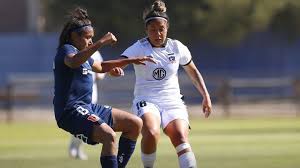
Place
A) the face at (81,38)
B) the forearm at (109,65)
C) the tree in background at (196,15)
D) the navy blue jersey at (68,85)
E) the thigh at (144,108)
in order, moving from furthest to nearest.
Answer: the tree in background at (196,15) → the thigh at (144,108) → the forearm at (109,65) → the face at (81,38) → the navy blue jersey at (68,85)

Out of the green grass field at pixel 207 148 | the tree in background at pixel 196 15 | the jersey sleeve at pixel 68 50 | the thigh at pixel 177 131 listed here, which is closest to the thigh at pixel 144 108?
the thigh at pixel 177 131

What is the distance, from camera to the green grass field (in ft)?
50.9

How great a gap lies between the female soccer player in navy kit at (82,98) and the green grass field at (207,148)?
149 inches

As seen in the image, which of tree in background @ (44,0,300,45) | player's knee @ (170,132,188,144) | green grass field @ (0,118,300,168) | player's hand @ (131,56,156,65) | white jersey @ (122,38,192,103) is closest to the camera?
player's hand @ (131,56,156,65)

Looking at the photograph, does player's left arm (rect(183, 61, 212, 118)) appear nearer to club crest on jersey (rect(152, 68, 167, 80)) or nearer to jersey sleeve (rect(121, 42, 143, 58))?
club crest on jersey (rect(152, 68, 167, 80))

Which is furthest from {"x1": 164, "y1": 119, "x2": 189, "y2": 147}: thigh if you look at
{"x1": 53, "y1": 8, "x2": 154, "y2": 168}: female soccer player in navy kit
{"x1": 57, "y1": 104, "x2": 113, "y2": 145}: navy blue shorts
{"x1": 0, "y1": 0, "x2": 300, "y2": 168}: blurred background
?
{"x1": 0, "y1": 0, "x2": 300, "y2": 168}: blurred background

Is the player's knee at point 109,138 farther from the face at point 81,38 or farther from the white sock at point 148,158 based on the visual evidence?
the white sock at point 148,158

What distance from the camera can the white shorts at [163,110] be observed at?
1186cm

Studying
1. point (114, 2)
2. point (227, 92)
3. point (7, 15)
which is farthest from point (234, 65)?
point (7, 15)

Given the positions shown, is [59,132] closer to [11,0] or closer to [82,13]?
[82,13]

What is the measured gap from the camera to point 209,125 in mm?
29297

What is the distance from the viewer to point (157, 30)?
11969mm

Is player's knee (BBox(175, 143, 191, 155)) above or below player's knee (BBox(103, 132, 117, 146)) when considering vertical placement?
below

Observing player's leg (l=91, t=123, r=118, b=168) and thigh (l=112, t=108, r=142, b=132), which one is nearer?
player's leg (l=91, t=123, r=118, b=168)
